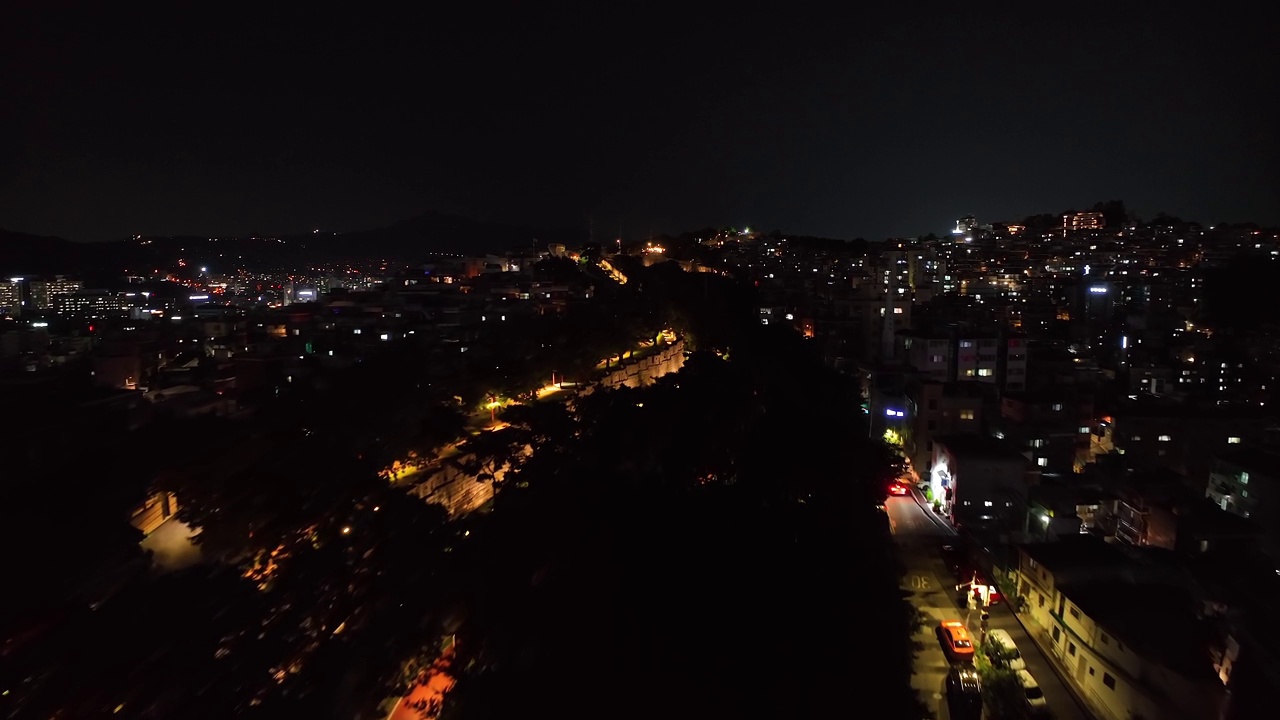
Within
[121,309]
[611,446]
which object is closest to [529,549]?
[611,446]

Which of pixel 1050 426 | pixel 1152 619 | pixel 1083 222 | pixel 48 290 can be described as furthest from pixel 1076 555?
pixel 1083 222

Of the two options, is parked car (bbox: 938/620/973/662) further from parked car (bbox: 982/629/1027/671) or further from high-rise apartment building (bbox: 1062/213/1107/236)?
high-rise apartment building (bbox: 1062/213/1107/236)

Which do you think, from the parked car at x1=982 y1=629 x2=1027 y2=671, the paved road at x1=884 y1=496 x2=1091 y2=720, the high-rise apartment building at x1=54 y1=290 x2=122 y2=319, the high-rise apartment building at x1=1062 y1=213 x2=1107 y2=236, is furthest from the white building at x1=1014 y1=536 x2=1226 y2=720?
the high-rise apartment building at x1=1062 y1=213 x2=1107 y2=236

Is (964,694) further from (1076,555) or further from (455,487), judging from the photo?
(455,487)

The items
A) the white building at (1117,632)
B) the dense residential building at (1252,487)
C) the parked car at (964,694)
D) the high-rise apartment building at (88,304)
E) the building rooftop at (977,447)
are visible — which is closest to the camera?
the parked car at (964,694)

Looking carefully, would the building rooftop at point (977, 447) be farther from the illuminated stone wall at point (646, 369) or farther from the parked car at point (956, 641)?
the illuminated stone wall at point (646, 369)

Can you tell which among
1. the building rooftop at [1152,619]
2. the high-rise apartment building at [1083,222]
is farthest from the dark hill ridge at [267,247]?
the high-rise apartment building at [1083,222]

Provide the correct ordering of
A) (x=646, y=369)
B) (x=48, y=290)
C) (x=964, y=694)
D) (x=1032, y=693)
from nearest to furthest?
(x=964, y=694), (x=1032, y=693), (x=48, y=290), (x=646, y=369)

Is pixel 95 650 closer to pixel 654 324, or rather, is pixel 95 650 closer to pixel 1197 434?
pixel 654 324
